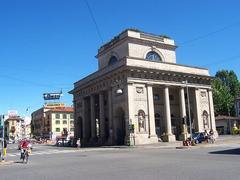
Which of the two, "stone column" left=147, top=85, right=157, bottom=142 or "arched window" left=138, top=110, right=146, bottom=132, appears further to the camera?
"stone column" left=147, top=85, right=157, bottom=142

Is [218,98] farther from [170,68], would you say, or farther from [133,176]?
[133,176]

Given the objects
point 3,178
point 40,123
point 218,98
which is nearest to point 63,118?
point 40,123

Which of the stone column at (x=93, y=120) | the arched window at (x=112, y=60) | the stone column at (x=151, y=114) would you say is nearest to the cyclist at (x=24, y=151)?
the stone column at (x=151, y=114)

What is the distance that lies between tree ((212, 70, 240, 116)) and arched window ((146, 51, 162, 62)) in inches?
1348

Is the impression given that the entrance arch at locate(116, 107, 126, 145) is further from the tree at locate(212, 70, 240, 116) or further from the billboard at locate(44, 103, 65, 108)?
the billboard at locate(44, 103, 65, 108)

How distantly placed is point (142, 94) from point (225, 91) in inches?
1837

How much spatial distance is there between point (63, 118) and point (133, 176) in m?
104

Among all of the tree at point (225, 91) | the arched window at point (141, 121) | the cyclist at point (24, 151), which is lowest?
the cyclist at point (24, 151)

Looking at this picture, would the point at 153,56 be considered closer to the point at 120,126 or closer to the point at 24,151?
the point at 120,126

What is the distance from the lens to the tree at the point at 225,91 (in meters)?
84.1

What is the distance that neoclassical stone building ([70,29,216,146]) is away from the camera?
45.6m

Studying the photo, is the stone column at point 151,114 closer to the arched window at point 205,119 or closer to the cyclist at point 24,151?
the arched window at point 205,119

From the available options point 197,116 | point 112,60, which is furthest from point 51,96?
point 197,116

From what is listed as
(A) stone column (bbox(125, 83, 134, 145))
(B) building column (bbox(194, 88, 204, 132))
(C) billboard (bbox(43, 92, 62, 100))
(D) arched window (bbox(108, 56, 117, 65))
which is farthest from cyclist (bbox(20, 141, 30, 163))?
(C) billboard (bbox(43, 92, 62, 100))
